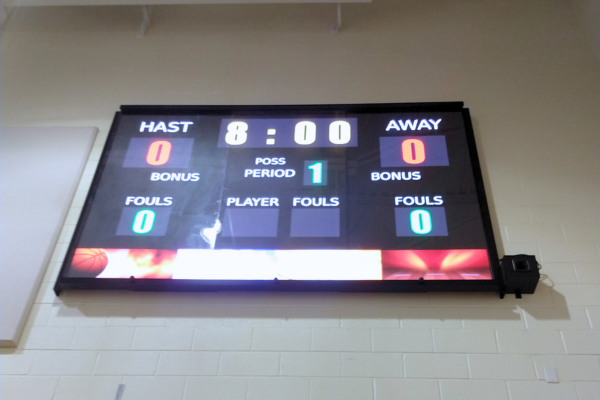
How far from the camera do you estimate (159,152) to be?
8.44 feet

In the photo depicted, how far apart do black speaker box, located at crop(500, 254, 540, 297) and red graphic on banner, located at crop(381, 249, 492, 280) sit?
7cm

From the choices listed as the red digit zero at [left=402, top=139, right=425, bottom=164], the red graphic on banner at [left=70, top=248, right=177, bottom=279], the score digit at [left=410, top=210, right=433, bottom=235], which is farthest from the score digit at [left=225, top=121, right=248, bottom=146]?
the score digit at [left=410, top=210, right=433, bottom=235]

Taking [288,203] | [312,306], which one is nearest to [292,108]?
[288,203]

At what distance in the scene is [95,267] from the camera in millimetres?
2203

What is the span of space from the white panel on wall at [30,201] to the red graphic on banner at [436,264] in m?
1.54

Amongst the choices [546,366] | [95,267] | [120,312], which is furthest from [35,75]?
[546,366]

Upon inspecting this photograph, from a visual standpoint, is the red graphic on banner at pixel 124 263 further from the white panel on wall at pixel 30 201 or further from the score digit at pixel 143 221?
the white panel on wall at pixel 30 201

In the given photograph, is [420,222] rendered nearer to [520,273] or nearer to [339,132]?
[520,273]

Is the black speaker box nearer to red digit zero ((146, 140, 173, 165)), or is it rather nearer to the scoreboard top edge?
the scoreboard top edge

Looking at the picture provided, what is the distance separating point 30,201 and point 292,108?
4.55 feet

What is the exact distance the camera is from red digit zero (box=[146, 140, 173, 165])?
2.54 meters

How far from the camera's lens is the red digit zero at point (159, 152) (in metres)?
2.54

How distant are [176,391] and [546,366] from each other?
1.41 metres

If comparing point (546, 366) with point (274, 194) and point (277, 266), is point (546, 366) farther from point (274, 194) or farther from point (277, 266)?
point (274, 194)
